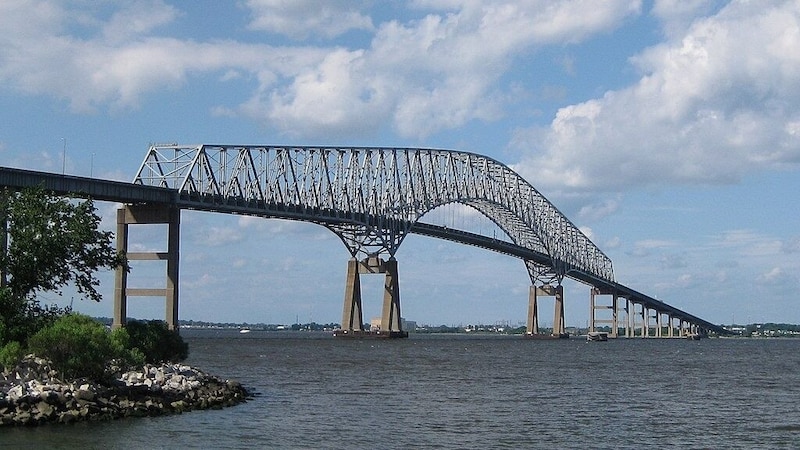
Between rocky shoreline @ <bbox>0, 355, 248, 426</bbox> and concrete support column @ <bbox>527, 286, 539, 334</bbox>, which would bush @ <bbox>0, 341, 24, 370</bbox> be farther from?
concrete support column @ <bbox>527, 286, 539, 334</bbox>

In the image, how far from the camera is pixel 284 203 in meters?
122

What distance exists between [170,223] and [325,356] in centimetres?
1688

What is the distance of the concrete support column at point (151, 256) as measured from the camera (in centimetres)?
8388

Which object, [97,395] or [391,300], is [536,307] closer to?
[391,300]

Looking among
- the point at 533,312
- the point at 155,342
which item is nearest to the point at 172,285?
the point at 155,342

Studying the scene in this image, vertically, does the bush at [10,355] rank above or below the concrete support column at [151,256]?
below

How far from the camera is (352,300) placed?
131750mm

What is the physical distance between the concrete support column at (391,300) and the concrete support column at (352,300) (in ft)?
10.6

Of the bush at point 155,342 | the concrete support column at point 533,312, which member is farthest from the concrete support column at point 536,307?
the bush at point 155,342

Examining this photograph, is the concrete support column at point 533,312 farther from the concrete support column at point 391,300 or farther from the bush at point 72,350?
the bush at point 72,350

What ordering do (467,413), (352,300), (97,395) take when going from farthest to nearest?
(352,300) → (467,413) → (97,395)

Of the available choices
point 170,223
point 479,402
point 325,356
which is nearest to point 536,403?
point 479,402

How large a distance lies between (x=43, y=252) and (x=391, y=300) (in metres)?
89.4

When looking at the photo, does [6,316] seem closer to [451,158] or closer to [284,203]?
[284,203]
